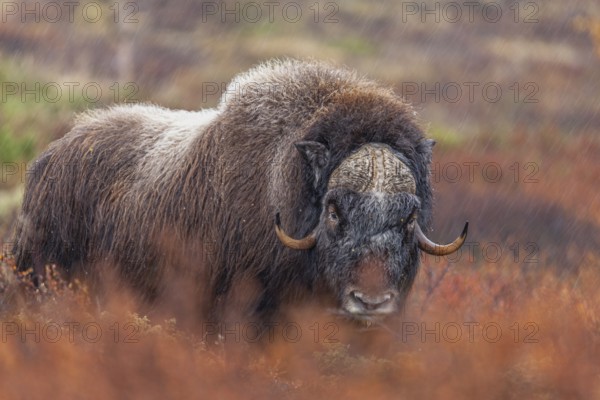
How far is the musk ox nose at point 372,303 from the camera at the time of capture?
479 cm

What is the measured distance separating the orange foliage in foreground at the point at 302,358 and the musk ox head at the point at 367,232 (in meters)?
0.28

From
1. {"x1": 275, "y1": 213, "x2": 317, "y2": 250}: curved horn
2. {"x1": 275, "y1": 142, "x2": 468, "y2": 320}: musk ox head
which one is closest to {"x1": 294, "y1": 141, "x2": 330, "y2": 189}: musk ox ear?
{"x1": 275, "y1": 142, "x2": 468, "y2": 320}: musk ox head

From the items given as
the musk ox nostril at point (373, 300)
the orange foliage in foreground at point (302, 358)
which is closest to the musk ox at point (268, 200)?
the musk ox nostril at point (373, 300)

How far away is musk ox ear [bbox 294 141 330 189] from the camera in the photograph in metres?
5.13

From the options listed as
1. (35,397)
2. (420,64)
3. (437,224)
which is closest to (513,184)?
(437,224)

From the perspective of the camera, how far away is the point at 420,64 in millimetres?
22484

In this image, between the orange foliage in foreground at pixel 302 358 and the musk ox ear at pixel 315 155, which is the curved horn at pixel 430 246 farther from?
the musk ox ear at pixel 315 155

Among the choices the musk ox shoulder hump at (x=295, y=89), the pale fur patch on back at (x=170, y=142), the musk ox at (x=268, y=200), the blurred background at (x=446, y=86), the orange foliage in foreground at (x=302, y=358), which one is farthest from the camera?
the blurred background at (x=446, y=86)

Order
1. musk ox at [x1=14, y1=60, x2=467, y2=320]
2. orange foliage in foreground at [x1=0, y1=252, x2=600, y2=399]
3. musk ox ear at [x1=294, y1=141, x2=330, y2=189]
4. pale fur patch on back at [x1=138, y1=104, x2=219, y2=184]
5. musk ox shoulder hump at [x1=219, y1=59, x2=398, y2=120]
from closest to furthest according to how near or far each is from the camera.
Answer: orange foliage in foreground at [x1=0, y1=252, x2=600, y2=399], musk ox at [x1=14, y1=60, x2=467, y2=320], musk ox ear at [x1=294, y1=141, x2=330, y2=189], musk ox shoulder hump at [x1=219, y1=59, x2=398, y2=120], pale fur patch on back at [x1=138, y1=104, x2=219, y2=184]

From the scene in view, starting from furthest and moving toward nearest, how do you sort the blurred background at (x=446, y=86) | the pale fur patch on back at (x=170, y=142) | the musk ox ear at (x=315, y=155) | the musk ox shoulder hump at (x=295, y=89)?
the blurred background at (x=446, y=86)
the pale fur patch on back at (x=170, y=142)
the musk ox shoulder hump at (x=295, y=89)
the musk ox ear at (x=315, y=155)

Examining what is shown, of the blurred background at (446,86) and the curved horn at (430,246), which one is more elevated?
the curved horn at (430,246)

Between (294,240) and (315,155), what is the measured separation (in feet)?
1.41

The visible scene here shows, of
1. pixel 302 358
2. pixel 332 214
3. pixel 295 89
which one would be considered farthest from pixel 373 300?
pixel 295 89

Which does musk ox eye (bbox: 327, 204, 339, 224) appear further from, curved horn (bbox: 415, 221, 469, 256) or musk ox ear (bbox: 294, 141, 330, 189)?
curved horn (bbox: 415, 221, 469, 256)
